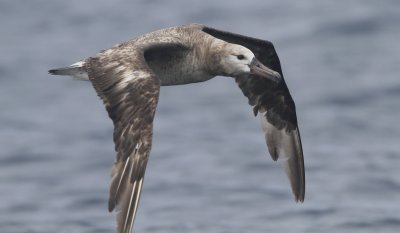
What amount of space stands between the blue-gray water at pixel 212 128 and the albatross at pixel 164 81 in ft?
10.2

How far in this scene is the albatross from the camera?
13.3 metres

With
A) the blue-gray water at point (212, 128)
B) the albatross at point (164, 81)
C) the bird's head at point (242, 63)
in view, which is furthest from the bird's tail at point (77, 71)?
the blue-gray water at point (212, 128)

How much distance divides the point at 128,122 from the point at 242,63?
7.09 feet

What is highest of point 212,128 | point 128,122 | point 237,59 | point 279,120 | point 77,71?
point 128,122

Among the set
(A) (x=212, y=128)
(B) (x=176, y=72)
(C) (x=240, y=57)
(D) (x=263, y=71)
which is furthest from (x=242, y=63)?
(A) (x=212, y=128)

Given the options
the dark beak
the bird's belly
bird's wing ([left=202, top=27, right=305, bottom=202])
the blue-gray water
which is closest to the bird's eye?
the dark beak

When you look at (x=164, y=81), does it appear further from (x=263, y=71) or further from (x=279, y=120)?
(x=279, y=120)

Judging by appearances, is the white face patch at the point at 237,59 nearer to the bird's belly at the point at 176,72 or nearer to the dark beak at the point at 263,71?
the dark beak at the point at 263,71

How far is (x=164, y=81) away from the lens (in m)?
15.2

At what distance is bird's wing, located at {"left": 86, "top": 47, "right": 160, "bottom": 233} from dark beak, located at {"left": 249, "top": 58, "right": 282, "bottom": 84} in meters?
1.48

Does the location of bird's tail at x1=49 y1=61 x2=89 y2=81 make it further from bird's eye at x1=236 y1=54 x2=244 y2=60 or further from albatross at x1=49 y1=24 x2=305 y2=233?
bird's eye at x1=236 y1=54 x2=244 y2=60

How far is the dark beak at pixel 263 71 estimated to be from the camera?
49.4 ft

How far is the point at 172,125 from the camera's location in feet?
84.4

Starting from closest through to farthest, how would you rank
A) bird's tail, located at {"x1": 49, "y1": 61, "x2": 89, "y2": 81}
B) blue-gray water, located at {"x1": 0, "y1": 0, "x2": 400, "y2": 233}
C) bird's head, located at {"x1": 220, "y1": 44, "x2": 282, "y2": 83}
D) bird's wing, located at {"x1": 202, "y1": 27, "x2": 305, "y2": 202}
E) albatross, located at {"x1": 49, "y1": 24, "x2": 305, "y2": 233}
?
albatross, located at {"x1": 49, "y1": 24, "x2": 305, "y2": 233} → bird's tail, located at {"x1": 49, "y1": 61, "x2": 89, "y2": 81} → bird's head, located at {"x1": 220, "y1": 44, "x2": 282, "y2": 83} → bird's wing, located at {"x1": 202, "y1": 27, "x2": 305, "y2": 202} → blue-gray water, located at {"x1": 0, "y1": 0, "x2": 400, "y2": 233}
